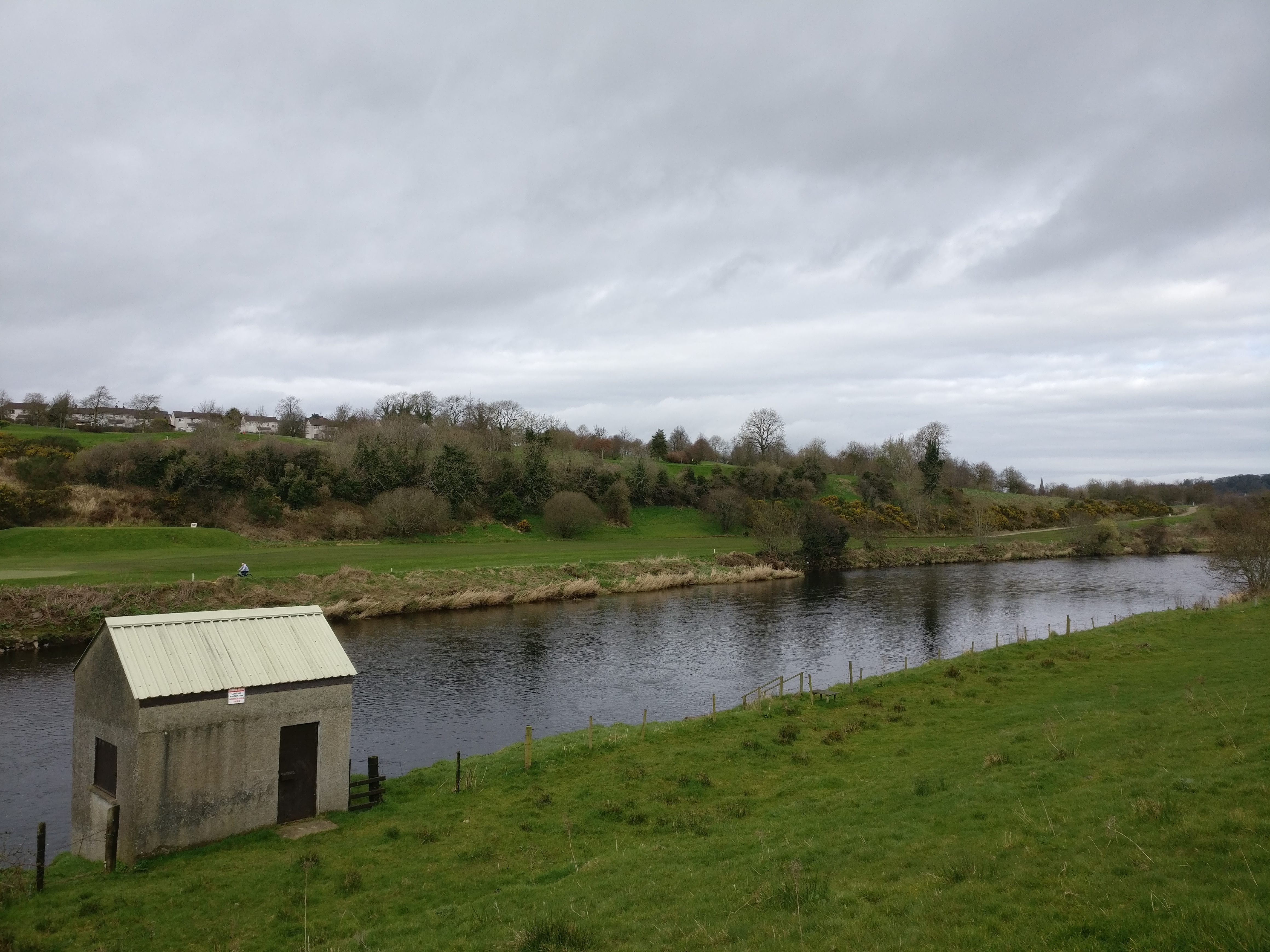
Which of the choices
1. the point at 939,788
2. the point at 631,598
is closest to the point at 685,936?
the point at 939,788

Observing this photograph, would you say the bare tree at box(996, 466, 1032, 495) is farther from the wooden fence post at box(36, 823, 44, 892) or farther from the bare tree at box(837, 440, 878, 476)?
the wooden fence post at box(36, 823, 44, 892)

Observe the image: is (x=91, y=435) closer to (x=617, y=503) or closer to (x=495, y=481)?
(x=495, y=481)

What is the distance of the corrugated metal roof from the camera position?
1528 centimetres

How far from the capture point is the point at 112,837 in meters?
14.5

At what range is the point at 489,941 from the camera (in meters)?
10.1

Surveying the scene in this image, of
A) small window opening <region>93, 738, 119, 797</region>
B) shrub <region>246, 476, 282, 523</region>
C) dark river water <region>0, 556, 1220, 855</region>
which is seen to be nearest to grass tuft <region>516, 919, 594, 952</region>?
small window opening <region>93, 738, 119, 797</region>

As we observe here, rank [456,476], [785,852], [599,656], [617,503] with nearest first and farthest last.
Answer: [785,852] < [599,656] < [456,476] < [617,503]

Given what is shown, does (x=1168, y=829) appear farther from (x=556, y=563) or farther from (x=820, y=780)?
(x=556, y=563)

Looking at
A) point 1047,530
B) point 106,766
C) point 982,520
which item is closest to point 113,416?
point 982,520

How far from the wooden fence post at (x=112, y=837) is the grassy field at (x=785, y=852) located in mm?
369

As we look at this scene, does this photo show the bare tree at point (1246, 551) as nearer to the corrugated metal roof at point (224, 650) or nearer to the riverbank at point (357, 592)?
the riverbank at point (357, 592)

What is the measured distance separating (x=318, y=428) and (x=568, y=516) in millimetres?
107629

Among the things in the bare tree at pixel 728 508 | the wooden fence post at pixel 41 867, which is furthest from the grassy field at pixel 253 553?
the wooden fence post at pixel 41 867

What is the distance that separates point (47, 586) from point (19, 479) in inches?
1472
